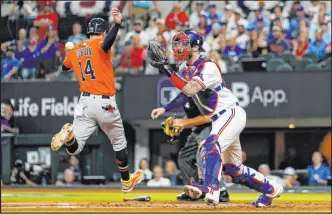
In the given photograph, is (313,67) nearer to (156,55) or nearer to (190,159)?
(190,159)

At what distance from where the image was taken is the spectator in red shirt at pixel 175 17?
18.9 meters

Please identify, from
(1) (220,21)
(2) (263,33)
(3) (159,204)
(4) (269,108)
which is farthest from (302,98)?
(3) (159,204)

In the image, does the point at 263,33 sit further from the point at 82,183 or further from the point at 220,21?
the point at 82,183

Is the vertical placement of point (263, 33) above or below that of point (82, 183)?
above

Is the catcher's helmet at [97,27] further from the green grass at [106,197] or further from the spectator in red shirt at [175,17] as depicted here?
the spectator in red shirt at [175,17]

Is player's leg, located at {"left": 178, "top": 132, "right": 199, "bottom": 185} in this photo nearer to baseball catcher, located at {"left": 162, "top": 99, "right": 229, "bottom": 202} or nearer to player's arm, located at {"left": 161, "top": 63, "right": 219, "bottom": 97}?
baseball catcher, located at {"left": 162, "top": 99, "right": 229, "bottom": 202}

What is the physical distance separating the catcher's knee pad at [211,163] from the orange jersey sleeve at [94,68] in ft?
5.09

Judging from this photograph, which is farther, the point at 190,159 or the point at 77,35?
the point at 77,35

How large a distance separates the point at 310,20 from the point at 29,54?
6259 millimetres

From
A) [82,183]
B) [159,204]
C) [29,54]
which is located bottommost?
[82,183]

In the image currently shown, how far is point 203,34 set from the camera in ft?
60.1

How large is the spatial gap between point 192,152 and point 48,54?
7342mm

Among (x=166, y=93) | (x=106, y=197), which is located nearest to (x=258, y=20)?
(x=166, y=93)

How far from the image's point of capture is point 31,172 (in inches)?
648
